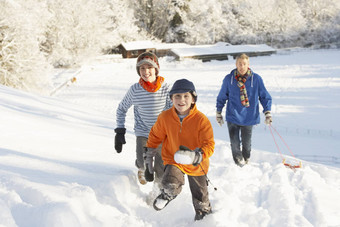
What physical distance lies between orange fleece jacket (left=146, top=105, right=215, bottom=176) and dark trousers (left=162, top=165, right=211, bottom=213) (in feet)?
0.20

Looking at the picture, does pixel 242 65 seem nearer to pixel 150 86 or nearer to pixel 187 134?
pixel 150 86

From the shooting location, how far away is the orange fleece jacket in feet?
8.40

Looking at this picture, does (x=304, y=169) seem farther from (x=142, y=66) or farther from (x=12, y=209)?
(x=12, y=209)

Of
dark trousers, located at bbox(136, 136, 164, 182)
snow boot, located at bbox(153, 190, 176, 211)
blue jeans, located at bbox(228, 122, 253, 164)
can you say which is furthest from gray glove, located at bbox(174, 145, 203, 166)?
blue jeans, located at bbox(228, 122, 253, 164)

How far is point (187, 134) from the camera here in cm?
262

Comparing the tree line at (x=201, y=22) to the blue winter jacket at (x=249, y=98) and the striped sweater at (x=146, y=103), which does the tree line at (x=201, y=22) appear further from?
the striped sweater at (x=146, y=103)

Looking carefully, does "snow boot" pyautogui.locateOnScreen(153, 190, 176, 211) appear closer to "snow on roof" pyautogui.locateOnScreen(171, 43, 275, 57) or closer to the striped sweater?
the striped sweater

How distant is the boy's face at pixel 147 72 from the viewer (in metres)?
3.14

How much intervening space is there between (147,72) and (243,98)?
1820 millimetres

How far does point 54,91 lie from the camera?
69.9ft

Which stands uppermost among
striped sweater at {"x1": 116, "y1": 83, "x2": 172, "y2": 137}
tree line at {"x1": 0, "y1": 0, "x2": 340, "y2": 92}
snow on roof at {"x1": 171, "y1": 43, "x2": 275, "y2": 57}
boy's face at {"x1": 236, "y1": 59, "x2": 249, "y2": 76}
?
tree line at {"x1": 0, "y1": 0, "x2": 340, "y2": 92}

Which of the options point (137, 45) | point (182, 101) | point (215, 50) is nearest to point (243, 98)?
point (182, 101)

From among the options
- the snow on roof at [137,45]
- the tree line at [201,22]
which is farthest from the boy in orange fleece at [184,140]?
the snow on roof at [137,45]

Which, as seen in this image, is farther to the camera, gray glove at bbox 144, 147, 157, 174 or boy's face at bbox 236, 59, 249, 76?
boy's face at bbox 236, 59, 249, 76
